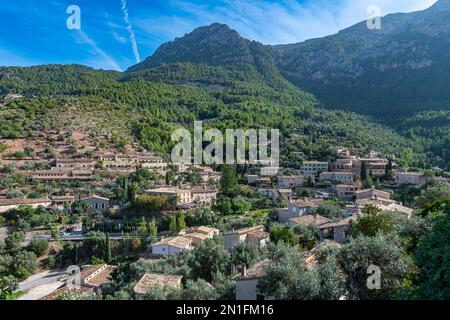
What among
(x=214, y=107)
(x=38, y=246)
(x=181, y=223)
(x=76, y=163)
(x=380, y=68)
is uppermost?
(x=380, y=68)

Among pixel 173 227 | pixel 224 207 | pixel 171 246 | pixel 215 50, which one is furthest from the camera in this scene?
pixel 215 50

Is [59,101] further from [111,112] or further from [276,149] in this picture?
[276,149]

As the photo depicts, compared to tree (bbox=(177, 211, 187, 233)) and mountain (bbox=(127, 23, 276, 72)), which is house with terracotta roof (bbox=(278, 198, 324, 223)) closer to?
tree (bbox=(177, 211, 187, 233))

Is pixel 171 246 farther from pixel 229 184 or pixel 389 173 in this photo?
pixel 389 173

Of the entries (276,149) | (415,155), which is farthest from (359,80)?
(276,149)

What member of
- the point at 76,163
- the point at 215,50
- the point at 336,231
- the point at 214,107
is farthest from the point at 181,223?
the point at 215,50

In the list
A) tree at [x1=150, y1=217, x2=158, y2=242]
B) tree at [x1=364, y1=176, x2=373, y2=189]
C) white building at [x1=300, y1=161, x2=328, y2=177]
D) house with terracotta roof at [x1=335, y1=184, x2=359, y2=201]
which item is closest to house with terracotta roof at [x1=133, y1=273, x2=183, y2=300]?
tree at [x1=150, y1=217, x2=158, y2=242]

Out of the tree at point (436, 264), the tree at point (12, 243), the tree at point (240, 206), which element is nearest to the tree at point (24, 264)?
the tree at point (12, 243)
